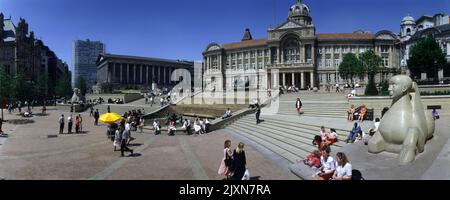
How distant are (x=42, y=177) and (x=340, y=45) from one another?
95089mm

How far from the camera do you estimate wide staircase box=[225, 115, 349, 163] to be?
16.7 meters

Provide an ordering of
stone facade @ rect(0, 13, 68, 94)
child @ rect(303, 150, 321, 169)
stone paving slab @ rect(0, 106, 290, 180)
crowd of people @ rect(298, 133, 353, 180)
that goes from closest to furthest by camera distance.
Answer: crowd of people @ rect(298, 133, 353, 180) → child @ rect(303, 150, 321, 169) → stone paving slab @ rect(0, 106, 290, 180) → stone facade @ rect(0, 13, 68, 94)

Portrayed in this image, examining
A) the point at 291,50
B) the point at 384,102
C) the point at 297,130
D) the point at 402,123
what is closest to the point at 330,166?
the point at 402,123

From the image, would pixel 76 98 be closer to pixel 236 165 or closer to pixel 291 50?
pixel 236 165

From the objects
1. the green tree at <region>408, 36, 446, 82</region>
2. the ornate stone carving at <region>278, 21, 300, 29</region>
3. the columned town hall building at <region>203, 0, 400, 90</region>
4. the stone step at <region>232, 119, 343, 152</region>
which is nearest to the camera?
the stone step at <region>232, 119, 343, 152</region>

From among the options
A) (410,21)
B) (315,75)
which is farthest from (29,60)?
(410,21)

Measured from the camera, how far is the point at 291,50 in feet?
319

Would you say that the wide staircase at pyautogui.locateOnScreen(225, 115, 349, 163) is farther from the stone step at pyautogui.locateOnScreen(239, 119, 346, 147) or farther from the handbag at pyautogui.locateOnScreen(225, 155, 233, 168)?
the handbag at pyautogui.locateOnScreen(225, 155, 233, 168)

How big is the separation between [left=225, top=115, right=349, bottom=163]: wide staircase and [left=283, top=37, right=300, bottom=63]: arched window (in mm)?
70280

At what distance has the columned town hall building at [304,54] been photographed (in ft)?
298

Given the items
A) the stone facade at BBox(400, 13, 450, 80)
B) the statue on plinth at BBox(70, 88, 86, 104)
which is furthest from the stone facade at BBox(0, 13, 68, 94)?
the stone facade at BBox(400, 13, 450, 80)

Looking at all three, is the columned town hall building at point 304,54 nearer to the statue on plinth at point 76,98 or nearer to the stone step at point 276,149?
the statue on plinth at point 76,98
